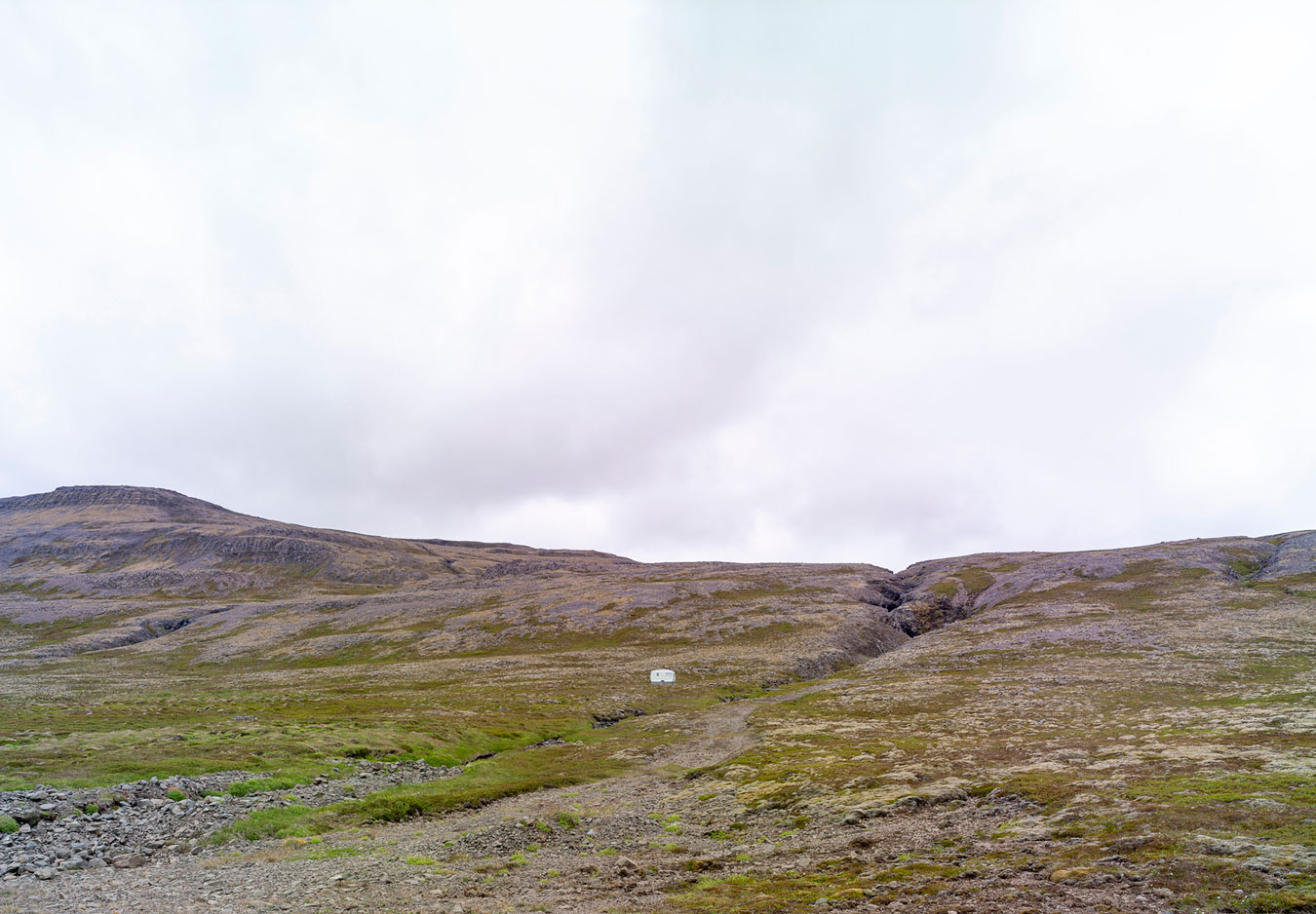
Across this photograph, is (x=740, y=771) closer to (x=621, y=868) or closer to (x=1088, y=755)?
(x=621, y=868)

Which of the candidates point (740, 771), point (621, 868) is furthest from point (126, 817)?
point (740, 771)

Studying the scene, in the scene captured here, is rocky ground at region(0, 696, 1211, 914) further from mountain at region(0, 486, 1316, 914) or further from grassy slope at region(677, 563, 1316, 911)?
grassy slope at region(677, 563, 1316, 911)

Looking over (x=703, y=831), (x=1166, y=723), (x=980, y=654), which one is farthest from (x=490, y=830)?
(x=980, y=654)

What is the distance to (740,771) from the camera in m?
36.8

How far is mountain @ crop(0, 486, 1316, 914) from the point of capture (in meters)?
17.1

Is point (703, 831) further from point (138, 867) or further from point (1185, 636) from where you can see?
point (1185, 636)

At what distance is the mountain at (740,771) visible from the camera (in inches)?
673

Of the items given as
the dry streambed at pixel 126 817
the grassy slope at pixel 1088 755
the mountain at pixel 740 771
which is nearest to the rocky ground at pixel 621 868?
the mountain at pixel 740 771

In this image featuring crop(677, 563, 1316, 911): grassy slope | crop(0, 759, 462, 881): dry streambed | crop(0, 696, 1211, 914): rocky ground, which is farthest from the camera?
crop(0, 759, 462, 881): dry streambed

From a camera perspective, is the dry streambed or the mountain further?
the dry streambed

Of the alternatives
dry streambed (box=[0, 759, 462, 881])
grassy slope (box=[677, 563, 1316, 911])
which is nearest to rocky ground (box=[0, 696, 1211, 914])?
grassy slope (box=[677, 563, 1316, 911])

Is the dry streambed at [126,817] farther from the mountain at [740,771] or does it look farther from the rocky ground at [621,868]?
the rocky ground at [621,868]

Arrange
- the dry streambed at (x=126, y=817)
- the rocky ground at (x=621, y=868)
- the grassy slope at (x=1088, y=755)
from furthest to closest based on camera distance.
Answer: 1. the dry streambed at (x=126, y=817)
2. the rocky ground at (x=621, y=868)
3. the grassy slope at (x=1088, y=755)

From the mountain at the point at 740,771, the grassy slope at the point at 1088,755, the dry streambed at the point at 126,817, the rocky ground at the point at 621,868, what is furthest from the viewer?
the dry streambed at the point at 126,817
